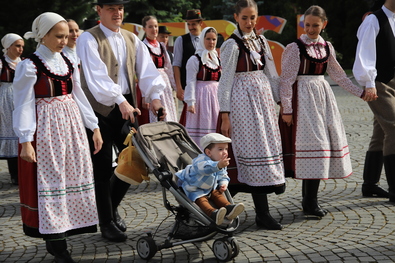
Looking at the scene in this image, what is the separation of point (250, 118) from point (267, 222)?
0.92 m

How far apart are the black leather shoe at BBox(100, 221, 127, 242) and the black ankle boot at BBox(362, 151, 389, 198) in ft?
8.96

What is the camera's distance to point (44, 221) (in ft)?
14.6

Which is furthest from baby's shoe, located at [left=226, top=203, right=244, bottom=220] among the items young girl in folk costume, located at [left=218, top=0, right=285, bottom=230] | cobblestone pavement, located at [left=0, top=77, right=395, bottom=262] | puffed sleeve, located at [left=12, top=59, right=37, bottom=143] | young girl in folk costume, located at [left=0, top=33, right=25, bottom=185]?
young girl in folk costume, located at [left=0, top=33, right=25, bottom=185]

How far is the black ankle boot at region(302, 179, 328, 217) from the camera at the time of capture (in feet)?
19.2

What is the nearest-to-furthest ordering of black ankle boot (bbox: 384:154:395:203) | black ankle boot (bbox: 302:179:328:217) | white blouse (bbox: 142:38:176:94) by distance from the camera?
1. black ankle boot (bbox: 302:179:328:217)
2. black ankle boot (bbox: 384:154:395:203)
3. white blouse (bbox: 142:38:176:94)

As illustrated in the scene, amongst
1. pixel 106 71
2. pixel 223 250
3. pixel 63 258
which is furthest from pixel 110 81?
pixel 223 250

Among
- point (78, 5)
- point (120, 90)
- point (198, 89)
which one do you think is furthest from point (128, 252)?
point (78, 5)

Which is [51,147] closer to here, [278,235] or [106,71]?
[106,71]

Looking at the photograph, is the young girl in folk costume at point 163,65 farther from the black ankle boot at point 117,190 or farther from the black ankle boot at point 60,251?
the black ankle boot at point 60,251

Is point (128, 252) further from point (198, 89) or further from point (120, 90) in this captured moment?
point (198, 89)

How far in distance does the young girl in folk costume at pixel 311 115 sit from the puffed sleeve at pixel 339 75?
5.5 inches

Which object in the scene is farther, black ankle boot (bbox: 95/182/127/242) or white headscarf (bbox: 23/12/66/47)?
black ankle boot (bbox: 95/182/127/242)

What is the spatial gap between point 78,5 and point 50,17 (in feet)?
53.0

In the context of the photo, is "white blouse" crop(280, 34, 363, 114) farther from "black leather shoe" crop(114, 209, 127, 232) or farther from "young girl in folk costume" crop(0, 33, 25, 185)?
"young girl in folk costume" crop(0, 33, 25, 185)
